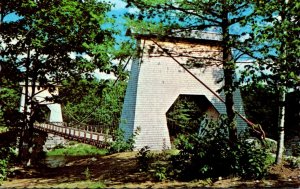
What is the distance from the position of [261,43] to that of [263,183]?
3710 millimetres

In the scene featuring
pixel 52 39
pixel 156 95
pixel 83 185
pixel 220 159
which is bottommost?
pixel 83 185

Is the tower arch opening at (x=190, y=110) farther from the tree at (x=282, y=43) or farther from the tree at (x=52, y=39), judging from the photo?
the tree at (x=282, y=43)

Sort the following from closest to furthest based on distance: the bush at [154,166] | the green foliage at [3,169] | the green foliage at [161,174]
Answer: the green foliage at [161,174] < the bush at [154,166] < the green foliage at [3,169]

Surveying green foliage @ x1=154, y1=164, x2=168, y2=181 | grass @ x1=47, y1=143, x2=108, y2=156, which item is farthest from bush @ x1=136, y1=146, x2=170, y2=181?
grass @ x1=47, y1=143, x2=108, y2=156

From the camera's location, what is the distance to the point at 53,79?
13.8 meters

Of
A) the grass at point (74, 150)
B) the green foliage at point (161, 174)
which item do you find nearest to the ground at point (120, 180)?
the green foliage at point (161, 174)

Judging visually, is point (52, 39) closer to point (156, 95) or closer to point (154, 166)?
point (154, 166)

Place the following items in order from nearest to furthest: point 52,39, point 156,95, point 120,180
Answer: point 120,180, point 52,39, point 156,95

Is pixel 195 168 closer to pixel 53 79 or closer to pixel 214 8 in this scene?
pixel 214 8

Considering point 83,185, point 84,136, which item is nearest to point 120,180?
point 83,185

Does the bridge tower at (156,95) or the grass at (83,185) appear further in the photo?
the bridge tower at (156,95)

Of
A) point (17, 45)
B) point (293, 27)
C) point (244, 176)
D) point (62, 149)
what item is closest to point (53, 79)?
point (17, 45)

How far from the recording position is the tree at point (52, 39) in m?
11.4

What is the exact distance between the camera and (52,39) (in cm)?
1288
